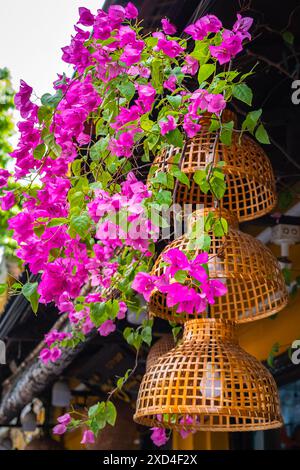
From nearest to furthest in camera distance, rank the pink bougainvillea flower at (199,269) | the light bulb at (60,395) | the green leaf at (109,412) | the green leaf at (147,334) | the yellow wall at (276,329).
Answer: the pink bougainvillea flower at (199,269), the green leaf at (109,412), the green leaf at (147,334), the yellow wall at (276,329), the light bulb at (60,395)

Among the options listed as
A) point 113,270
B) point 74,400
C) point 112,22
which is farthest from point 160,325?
point 74,400

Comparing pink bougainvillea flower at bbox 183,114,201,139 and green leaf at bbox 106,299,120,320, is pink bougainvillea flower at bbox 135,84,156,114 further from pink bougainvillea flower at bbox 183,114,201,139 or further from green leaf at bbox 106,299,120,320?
green leaf at bbox 106,299,120,320

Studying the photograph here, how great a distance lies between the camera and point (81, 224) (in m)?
1.75

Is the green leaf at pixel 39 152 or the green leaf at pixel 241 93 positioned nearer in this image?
the green leaf at pixel 241 93

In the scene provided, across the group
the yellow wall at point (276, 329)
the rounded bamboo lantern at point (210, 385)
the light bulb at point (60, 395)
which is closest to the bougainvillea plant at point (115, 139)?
the rounded bamboo lantern at point (210, 385)

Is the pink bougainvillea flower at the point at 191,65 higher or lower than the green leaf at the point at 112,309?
higher

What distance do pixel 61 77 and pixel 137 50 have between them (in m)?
0.33

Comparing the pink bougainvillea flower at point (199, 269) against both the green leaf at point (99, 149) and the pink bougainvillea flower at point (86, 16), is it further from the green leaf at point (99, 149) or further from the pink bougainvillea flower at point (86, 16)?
the pink bougainvillea flower at point (86, 16)

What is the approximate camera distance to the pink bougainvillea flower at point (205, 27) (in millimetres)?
1783

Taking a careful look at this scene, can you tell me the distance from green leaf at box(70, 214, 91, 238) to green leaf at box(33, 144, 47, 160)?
0.27m

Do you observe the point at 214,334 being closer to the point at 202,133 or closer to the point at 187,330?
the point at 187,330

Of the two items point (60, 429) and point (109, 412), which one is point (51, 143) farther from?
point (60, 429)

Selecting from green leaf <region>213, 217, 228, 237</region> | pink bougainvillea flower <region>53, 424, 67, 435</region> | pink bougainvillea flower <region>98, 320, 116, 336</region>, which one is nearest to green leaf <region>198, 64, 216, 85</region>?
green leaf <region>213, 217, 228, 237</region>

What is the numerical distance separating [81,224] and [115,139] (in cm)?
31
